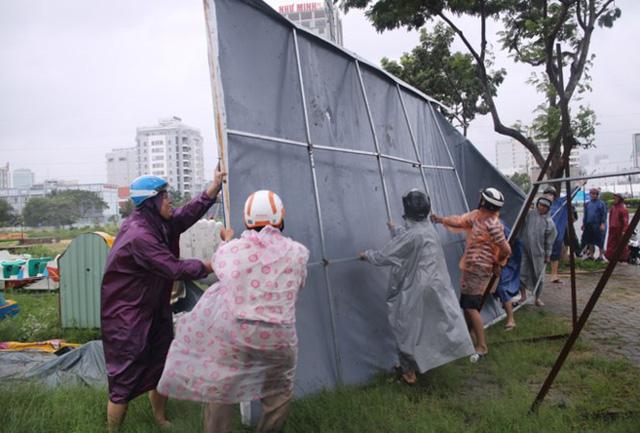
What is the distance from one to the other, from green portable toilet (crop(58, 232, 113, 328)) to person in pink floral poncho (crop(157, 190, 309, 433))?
17.0 feet

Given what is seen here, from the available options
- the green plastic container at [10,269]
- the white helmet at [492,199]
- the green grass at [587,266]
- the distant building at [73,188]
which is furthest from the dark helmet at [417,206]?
→ the distant building at [73,188]

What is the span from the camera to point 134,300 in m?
2.98

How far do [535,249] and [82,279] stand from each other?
6837 millimetres

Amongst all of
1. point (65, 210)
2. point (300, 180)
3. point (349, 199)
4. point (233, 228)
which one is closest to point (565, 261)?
point (349, 199)

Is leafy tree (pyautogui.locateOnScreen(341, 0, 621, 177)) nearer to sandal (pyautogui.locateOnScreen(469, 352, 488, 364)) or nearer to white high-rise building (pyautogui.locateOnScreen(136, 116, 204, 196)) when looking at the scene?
sandal (pyautogui.locateOnScreen(469, 352, 488, 364))

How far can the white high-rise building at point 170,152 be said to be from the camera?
87.0m

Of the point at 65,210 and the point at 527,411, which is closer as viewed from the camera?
the point at 527,411

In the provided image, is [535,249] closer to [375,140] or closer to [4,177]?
[375,140]

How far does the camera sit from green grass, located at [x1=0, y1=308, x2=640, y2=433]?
3125 millimetres

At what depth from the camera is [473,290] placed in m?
4.86

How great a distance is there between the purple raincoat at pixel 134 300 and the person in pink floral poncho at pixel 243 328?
1.67 feet

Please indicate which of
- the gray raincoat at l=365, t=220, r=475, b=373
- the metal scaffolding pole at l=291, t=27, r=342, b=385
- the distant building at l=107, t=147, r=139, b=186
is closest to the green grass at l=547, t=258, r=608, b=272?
the gray raincoat at l=365, t=220, r=475, b=373

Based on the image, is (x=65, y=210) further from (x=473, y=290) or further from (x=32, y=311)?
(x=473, y=290)

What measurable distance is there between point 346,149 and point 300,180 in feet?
2.98
